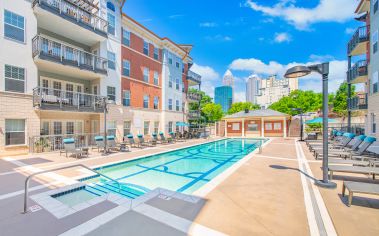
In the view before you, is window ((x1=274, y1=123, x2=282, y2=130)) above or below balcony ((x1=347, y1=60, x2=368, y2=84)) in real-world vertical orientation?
below

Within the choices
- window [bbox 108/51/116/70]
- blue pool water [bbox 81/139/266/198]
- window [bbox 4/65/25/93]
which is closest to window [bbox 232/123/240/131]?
blue pool water [bbox 81/139/266/198]

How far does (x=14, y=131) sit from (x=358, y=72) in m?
28.6

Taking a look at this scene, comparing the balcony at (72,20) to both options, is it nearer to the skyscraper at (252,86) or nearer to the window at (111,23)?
the window at (111,23)

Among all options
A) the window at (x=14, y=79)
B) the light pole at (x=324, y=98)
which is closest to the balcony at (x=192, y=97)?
the window at (x=14, y=79)

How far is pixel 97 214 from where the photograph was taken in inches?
148

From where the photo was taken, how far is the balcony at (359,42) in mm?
15562

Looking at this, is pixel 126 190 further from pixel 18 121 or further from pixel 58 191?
pixel 18 121

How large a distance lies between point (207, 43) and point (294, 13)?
1624 cm

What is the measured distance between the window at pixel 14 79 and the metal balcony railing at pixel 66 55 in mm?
1447

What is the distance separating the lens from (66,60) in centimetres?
1281

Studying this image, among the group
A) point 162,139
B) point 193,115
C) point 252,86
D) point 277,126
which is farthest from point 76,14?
point 252,86

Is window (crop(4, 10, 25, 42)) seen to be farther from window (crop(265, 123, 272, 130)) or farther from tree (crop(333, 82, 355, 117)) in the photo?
tree (crop(333, 82, 355, 117))

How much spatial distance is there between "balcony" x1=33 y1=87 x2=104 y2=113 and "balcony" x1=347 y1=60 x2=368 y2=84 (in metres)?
24.5

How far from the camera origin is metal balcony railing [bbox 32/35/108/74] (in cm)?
1130
